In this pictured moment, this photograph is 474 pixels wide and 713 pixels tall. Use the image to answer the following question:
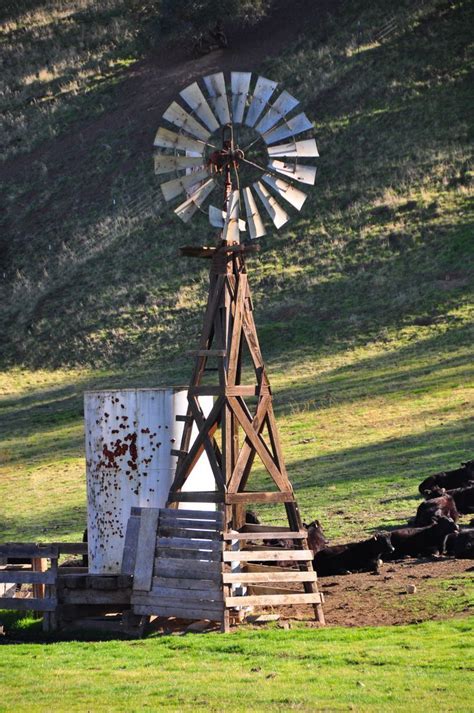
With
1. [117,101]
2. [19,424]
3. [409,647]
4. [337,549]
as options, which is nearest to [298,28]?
[117,101]

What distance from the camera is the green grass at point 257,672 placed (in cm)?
1400

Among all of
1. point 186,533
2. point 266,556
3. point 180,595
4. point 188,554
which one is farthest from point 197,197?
point 180,595

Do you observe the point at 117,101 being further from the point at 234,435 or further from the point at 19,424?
the point at 234,435

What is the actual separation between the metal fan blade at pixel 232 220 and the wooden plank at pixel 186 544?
4.16m

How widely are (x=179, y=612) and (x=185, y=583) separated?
1.21 ft

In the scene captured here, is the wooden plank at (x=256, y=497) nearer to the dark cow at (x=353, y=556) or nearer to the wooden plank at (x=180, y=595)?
the wooden plank at (x=180, y=595)

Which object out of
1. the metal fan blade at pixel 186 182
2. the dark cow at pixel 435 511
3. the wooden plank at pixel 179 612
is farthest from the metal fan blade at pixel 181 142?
the dark cow at pixel 435 511

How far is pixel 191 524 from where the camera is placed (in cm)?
1825

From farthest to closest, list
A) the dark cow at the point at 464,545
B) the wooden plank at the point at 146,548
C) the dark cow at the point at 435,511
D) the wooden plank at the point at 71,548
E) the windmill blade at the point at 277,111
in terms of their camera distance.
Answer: the dark cow at the point at 435,511, the wooden plank at the point at 71,548, the dark cow at the point at 464,545, the windmill blade at the point at 277,111, the wooden plank at the point at 146,548

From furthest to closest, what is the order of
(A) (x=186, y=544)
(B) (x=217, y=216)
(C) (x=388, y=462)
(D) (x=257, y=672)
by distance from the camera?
(C) (x=388, y=462) → (B) (x=217, y=216) → (A) (x=186, y=544) → (D) (x=257, y=672)

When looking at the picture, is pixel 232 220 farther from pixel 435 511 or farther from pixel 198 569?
pixel 435 511

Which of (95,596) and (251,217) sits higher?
(251,217)

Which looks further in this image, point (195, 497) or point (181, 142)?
point (181, 142)

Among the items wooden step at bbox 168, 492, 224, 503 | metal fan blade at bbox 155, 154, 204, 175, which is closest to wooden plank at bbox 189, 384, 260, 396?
wooden step at bbox 168, 492, 224, 503
